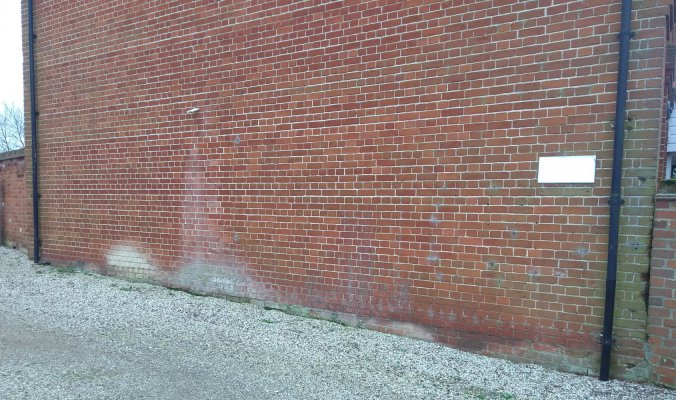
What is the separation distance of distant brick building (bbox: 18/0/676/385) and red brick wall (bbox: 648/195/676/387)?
0.02 m

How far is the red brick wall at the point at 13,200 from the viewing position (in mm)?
9961

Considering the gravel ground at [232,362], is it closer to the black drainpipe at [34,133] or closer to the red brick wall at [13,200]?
the black drainpipe at [34,133]

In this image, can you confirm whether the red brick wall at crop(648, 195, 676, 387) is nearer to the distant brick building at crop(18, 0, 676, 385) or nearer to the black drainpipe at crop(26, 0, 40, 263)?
A: the distant brick building at crop(18, 0, 676, 385)

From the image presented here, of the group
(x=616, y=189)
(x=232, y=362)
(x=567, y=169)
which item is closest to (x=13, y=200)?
(x=232, y=362)

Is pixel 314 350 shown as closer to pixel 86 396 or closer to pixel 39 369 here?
pixel 86 396

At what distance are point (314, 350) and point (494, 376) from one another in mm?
1715

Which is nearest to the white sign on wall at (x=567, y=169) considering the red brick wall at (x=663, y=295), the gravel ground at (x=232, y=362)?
the red brick wall at (x=663, y=295)

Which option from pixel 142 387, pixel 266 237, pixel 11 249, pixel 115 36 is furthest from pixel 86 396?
pixel 11 249

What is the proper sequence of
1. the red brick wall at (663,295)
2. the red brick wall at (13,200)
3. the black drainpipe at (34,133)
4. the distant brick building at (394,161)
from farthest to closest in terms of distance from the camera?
the red brick wall at (13,200) < the black drainpipe at (34,133) < the distant brick building at (394,161) < the red brick wall at (663,295)

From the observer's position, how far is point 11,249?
34.6 ft

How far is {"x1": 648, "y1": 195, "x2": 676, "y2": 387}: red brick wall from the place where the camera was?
355 cm

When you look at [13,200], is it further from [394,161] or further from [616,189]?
[616,189]

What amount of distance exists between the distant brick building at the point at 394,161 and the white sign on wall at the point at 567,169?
47 mm

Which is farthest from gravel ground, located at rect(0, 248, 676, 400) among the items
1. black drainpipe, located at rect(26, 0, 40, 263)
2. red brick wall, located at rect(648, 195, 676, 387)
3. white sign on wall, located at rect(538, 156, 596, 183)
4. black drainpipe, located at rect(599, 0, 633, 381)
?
black drainpipe, located at rect(26, 0, 40, 263)
